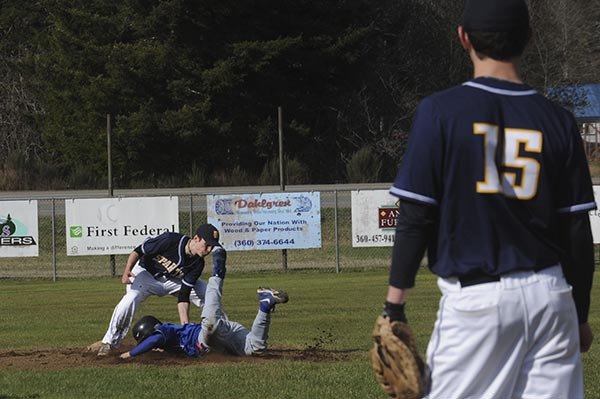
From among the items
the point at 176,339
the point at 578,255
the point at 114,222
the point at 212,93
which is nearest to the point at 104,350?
the point at 176,339

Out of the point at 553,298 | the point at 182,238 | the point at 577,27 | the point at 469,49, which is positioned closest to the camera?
the point at 553,298

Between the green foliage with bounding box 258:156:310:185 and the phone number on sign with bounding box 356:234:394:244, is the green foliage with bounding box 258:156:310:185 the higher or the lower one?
the higher one

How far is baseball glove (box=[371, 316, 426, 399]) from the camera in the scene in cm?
424

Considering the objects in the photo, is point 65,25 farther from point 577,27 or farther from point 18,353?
point 18,353

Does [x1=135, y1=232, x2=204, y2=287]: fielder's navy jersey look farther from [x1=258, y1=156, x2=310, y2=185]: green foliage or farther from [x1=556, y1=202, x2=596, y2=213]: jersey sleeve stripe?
[x1=258, y1=156, x2=310, y2=185]: green foliage

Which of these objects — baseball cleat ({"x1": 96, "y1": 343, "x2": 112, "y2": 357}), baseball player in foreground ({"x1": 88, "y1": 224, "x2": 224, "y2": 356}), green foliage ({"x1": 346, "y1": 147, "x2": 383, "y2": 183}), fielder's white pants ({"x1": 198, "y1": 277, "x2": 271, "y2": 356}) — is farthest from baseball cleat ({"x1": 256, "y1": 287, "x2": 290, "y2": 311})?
green foliage ({"x1": 346, "y1": 147, "x2": 383, "y2": 183})

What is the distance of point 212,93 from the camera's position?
4338 centimetres

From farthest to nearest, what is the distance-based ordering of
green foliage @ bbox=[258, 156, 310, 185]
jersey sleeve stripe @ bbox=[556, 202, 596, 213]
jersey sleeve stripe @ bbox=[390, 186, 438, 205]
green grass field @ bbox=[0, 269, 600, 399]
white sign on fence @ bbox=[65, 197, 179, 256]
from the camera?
green foliage @ bbox=[258, 156, 310, 185] < white sign on fence @ bbox=[65, 197, 179, 256] < green grass field @ bbox=[0, 269, 600, 399] < jersey sleeve stripe @ bbox=[556, 202, 596, 213] < jersey sleeve stripe @ bbox=[390, 186, 438, 205]

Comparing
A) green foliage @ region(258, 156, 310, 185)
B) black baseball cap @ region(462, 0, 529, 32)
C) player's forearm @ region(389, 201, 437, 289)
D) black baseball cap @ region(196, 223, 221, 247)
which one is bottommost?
black baseball cap @ region(196, 223, 221, 247)

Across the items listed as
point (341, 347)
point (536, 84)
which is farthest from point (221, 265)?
point (536, 84)

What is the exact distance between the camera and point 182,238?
12047 millimetres

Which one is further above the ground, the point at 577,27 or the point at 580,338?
the point at 577,27

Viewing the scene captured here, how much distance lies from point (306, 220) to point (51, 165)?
72.2 feet

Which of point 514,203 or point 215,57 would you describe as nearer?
point 514,203
